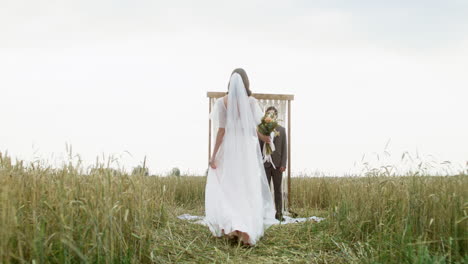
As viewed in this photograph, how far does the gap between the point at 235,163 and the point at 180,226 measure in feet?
4.68

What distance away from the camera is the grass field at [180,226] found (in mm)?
3555

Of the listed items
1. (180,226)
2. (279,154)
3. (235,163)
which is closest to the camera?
(235,163)

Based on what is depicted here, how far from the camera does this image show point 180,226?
→ 6762 mm

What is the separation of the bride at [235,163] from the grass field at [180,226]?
425 mm

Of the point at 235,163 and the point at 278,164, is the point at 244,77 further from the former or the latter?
the point at 278,164

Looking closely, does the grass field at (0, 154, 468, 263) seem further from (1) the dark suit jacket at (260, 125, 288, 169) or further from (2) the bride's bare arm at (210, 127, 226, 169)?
(1) the dark suit jacket at (260, 125, 288, 169)

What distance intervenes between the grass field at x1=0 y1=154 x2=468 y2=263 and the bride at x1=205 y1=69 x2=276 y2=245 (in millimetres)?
425

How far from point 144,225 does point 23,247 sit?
1084 mm

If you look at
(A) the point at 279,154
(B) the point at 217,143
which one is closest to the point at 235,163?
(B) the point at 217,143

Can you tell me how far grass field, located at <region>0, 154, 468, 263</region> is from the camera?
355 centimetres

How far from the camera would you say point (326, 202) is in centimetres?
1094

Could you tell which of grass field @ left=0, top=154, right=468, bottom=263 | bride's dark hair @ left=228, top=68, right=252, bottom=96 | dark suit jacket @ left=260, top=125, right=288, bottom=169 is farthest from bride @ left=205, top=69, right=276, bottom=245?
dark suit jacket @ left=260, top=125, right=288, bottom=169

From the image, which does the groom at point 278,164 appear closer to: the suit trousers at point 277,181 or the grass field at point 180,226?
the suit trousers at point 277,181

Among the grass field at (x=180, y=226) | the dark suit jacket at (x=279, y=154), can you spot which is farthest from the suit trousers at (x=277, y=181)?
the grass field at (x=180, y=226)
